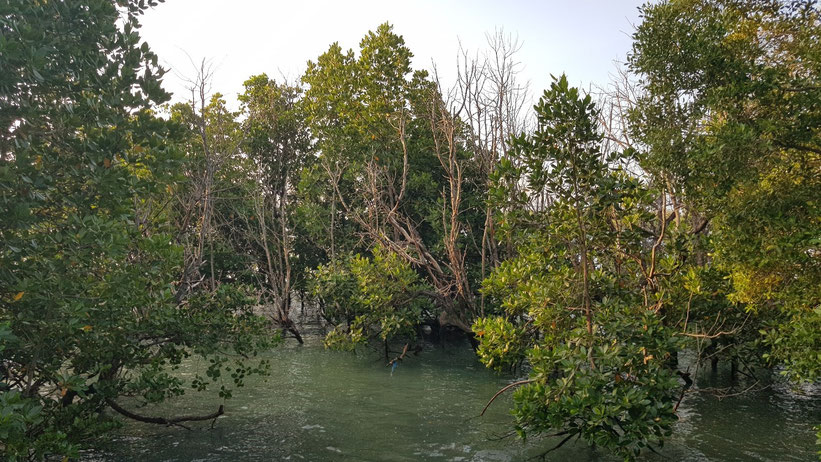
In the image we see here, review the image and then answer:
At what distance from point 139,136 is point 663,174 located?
279 inches

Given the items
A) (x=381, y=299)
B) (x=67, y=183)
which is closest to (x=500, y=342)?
(x=381, y=299)

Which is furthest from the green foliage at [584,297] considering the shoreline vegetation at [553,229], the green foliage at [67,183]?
the green foliage at [67,183]

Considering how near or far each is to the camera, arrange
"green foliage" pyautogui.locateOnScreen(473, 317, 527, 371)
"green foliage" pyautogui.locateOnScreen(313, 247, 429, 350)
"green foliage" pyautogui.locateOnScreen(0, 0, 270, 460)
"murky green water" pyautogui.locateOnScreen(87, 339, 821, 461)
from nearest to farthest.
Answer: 1. "green foliage" pyautogui.locateOnScreen(0, 0, 270, 460)
2. "murky green water" pyautogui.locateOnScreen(87, 339, 821, 461)
3. "green foliage" pyautogui.locateOnScreen(473, 317, 527, 371)
4. "green foliage" pyautogui.locateOnScreen(313, 247, 429, 350)

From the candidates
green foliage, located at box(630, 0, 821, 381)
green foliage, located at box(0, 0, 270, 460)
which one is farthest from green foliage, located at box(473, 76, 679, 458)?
green foliage, located at box(0, 0, 270, 460)

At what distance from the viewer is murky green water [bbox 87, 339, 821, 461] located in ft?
27.1

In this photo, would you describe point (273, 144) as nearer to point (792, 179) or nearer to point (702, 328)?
point (702, 328)

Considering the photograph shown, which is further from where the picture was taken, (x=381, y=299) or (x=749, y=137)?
(x=381, y=299)

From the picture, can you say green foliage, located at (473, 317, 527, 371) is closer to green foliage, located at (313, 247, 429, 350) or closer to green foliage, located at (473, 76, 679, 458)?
green foliage, located at (473, 76, 679, 458)

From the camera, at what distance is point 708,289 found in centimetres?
984

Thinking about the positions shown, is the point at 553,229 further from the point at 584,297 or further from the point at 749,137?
the point at 749,137

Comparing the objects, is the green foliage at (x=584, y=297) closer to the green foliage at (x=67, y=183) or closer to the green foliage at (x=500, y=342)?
the green foliage at (x=500, y=342)

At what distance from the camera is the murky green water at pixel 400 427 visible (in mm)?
8273

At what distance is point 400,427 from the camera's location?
382 inches

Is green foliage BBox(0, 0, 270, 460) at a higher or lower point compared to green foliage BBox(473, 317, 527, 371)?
higher
